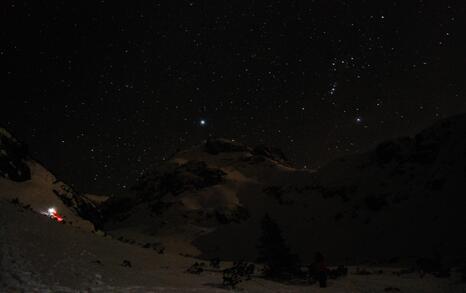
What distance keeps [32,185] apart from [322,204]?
2138 inches

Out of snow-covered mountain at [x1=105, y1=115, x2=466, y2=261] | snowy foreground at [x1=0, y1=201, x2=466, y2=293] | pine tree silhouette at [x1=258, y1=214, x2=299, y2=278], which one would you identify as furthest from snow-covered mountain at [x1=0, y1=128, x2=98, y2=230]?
snow-covered mountain at [x1=105, y1=115, x2=466, y2=261]

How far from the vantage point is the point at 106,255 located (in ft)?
45.3

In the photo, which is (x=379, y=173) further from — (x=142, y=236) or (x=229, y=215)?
(x=142, y=236)

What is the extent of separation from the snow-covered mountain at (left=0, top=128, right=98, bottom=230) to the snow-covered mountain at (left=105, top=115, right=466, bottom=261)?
32.3 meters

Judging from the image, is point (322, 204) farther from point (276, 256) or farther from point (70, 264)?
point (70, 264)

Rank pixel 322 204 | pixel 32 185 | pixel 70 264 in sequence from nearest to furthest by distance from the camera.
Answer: pixel 70 264 < pixel 32 185 < pixel 322 204

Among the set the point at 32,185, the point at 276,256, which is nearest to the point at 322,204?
the point at 32,185

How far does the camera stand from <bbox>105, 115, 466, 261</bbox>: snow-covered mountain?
5550cm

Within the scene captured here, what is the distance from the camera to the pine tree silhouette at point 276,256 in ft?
65.6

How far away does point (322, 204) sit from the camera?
75562mm

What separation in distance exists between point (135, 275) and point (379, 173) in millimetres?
70637

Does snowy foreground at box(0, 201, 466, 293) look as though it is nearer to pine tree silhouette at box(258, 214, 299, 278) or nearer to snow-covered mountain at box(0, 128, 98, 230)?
pine tree silhouette at box(258, 214, 299, 278)

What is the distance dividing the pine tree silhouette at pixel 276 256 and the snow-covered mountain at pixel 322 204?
2646 centimetres

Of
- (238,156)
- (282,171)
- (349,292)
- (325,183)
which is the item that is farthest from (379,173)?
(349,292)
